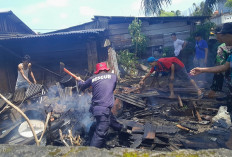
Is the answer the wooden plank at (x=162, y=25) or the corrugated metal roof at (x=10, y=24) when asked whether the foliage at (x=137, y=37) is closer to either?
the wooden plank at (x=162, y=25)

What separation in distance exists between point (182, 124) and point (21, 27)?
660 inches

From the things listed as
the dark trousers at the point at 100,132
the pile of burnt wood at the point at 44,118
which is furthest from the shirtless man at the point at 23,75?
the dark trousers at the point at 100,132

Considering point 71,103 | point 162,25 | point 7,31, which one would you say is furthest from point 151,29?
point 7,31

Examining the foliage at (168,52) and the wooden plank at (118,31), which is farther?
the wooden plank at (118,31)

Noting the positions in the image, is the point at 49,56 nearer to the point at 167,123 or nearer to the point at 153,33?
the point at 153,33

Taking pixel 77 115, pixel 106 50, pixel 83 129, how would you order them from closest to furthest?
pixel 83 129 → pixel 77 115 → pixel 106 50

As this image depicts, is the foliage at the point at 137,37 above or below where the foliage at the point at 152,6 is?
below

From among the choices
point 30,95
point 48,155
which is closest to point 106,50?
point 30,95

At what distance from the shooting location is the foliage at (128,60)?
38.7ft

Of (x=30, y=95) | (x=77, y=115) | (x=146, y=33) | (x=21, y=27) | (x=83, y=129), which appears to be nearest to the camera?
(x=83, y=129)

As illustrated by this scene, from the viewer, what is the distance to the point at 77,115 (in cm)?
576

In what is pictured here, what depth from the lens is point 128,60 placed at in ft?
38.8

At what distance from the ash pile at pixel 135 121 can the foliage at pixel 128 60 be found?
4.12m

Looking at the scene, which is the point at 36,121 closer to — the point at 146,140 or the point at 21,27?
the point at 146,140
